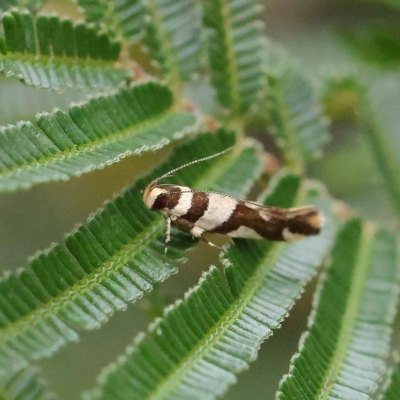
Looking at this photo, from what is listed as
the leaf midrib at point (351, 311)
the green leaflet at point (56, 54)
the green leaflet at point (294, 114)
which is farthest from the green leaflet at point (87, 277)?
the green leaflet at point (294, 114)

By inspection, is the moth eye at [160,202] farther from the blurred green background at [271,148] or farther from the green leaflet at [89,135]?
the blurred green background at [271,148]

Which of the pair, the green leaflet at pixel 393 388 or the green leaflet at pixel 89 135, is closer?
the green leaflet at pixel 89 135

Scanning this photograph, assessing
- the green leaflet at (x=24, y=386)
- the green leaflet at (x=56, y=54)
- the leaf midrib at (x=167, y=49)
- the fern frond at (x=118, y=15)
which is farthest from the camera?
the leaf midrib at (x=167, y=49)

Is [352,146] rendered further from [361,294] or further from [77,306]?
[77,306]

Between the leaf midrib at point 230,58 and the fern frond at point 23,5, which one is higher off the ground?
the fern frond at point 23,5

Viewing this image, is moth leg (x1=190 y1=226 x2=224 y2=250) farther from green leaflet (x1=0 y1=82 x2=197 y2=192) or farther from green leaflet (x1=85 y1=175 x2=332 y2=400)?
green leaflet (x1=0 y1=82 x2=197 y2=192)

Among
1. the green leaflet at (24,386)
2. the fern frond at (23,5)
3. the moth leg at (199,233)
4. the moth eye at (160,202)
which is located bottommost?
the moth leg at (199,233)


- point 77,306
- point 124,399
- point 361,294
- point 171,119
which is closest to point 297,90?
point 171,119
